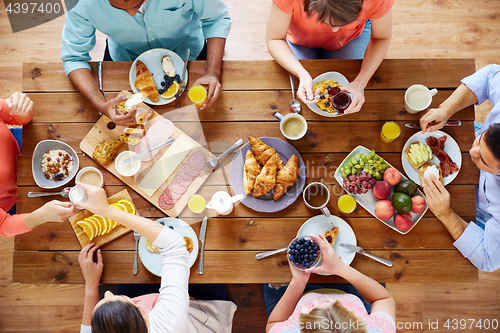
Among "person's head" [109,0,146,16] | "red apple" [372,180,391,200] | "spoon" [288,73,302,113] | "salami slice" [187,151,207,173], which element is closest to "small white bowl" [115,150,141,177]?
"salami slice" [187,151,207,173]

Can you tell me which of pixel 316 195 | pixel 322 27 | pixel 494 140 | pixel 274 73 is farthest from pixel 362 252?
pixel 322 27

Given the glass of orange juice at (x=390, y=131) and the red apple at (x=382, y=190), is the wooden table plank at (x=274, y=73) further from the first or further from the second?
the red apple at (x=382, y=190)

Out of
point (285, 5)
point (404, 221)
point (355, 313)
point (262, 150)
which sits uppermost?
point (285, 5)

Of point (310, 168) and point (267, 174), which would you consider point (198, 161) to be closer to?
point (267, 174)

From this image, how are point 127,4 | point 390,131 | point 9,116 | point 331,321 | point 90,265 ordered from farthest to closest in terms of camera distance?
1. point 9,116
2. point 390,131
3. point 90,265
4. point 127,4
5. point 331,321

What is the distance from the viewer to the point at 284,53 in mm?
1934

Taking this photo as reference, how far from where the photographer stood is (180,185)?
1861 millimetres

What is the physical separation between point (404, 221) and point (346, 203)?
32cm

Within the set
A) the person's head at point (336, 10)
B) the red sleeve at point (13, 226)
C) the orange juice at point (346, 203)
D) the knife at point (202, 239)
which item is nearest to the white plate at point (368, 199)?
the orange juice at point (346, 203)

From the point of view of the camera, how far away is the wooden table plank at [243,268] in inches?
70.3

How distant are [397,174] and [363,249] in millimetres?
472

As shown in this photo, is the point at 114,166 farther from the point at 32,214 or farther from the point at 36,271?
the point at 36,271

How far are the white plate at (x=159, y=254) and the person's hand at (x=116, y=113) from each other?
0.62 m

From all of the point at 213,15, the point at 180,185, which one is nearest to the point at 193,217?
the point at 180,185
